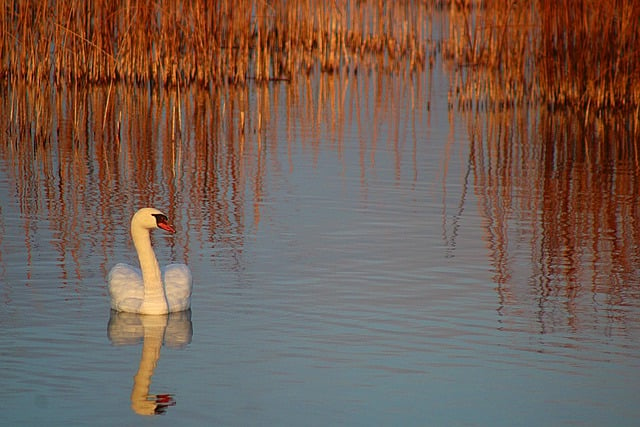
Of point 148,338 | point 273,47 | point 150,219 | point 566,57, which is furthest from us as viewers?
point 273,47

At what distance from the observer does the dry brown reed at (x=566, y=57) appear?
15617 mm

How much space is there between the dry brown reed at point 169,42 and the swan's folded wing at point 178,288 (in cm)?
693

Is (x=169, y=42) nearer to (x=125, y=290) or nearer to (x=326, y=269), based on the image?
(x=326, y=269)

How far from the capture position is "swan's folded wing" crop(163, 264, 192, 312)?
771cm

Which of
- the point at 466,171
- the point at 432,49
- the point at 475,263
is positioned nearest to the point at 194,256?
the point at 475,263

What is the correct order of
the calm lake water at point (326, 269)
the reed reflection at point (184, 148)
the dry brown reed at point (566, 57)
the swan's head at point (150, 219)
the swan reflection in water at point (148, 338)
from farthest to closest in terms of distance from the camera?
1. the dry brown reed at point (566, 57)
2. the reed reflection at point (184, 148)
3. the swan's head at point (150, 219)
4. the calm lake water at point (326, 269)
5. the swan reflection in water at point (148, 338)

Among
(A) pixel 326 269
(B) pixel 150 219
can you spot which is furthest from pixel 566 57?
(B) pixel 150 219

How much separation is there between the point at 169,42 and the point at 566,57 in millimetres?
5247

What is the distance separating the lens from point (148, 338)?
7328 mm

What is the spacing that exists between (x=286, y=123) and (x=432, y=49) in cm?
740

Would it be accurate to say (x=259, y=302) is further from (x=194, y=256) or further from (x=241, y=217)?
(x=241, y=217)

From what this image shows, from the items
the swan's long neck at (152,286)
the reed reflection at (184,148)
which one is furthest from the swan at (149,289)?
the reed reflection at (184,148)

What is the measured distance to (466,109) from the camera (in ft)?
56.7

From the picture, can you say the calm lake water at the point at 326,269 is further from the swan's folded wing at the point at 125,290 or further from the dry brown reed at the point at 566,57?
the dry brown reed at the point at 566,57
